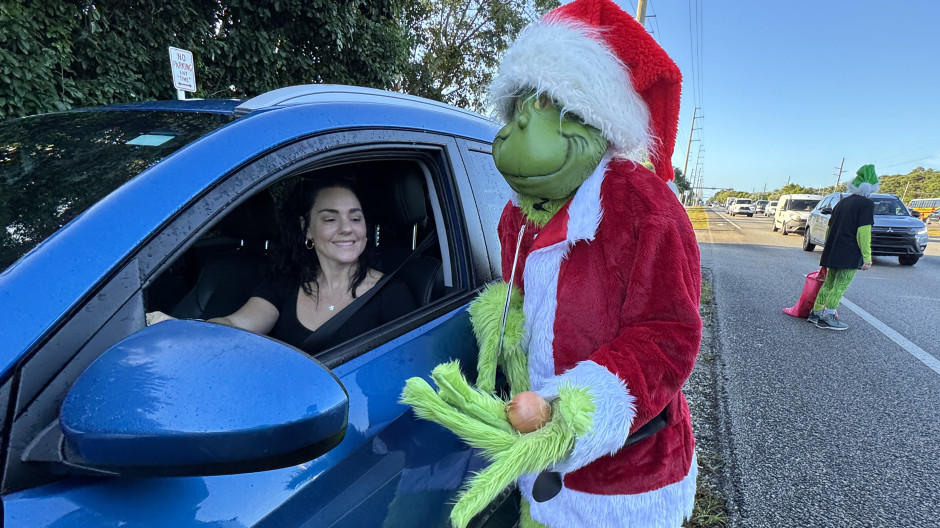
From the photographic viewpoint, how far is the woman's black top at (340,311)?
68.7 inches

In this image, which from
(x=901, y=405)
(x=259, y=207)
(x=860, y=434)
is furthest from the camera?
(x=901, y=405)

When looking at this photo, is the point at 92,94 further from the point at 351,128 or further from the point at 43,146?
the point at 351,128

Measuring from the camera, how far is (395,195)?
216 cm

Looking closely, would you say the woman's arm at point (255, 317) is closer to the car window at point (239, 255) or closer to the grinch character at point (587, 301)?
the car window at point (239, 255)

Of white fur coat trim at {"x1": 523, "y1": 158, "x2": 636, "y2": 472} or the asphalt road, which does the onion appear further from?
the asphalt road

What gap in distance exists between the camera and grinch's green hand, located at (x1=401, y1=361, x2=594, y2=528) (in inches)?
38.4

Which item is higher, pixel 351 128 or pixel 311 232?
pixel 351 128

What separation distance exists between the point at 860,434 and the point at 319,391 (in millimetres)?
4057

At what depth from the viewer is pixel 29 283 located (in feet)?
2.52

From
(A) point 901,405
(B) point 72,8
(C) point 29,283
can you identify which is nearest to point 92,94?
A: (B) point 72,8

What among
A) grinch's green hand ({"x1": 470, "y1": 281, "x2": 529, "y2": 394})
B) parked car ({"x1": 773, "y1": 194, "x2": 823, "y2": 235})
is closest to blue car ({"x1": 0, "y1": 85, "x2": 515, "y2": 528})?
grinch's green hand ({"x1": 470, "y1": 281, "x2": 529, "y2": 394})

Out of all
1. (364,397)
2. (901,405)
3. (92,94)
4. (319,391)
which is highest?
(92,94)

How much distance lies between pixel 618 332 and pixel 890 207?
616 inches

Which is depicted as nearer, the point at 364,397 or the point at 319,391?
the point at 319,391
